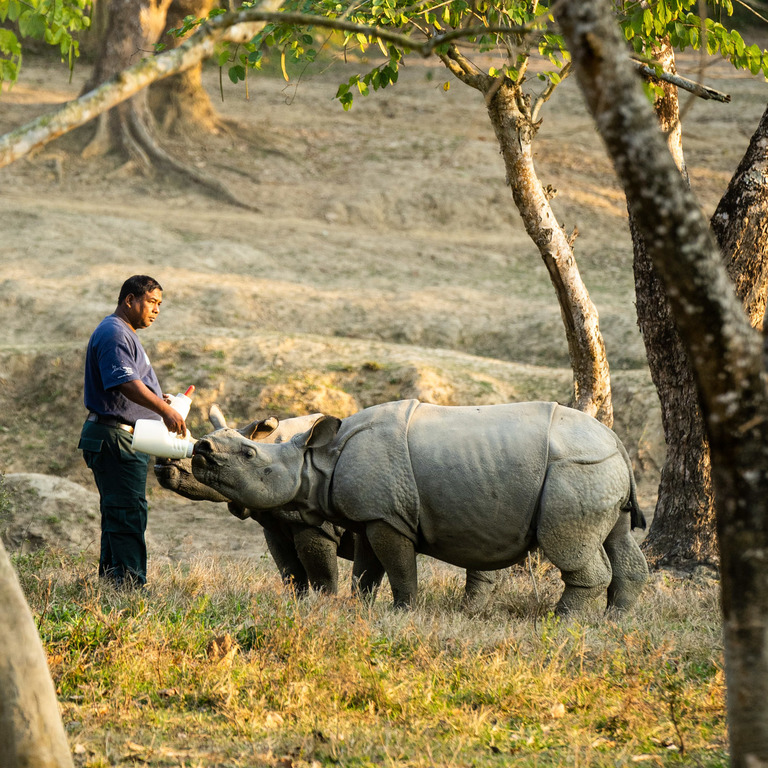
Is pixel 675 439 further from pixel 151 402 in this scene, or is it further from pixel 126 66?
pixel 126 66

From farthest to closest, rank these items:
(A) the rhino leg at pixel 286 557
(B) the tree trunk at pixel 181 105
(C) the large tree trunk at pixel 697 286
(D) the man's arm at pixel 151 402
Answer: (B) the tree trunk at pixel 181 105, (A) the rhino leg at pixel 286 557, (D) the man's arm at pixel 151 402, (C) the large tree trunk at pixel 697 286

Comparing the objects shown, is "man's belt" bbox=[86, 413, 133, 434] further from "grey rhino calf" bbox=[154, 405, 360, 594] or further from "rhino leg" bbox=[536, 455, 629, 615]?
"rhino leg" bbox=[536, 455, 629, 615]

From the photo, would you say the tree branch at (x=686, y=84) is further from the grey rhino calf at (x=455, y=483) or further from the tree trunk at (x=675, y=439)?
the grey rhino calf at (x=455, y=483)

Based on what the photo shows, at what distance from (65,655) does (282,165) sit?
19.2 m

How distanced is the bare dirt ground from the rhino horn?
2.89 m

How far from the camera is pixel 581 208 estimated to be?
71.5 ft

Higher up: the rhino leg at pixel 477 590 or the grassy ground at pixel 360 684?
the grassy ground at pixel 360 684

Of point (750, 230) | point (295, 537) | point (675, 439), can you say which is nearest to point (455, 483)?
point (295, 537)

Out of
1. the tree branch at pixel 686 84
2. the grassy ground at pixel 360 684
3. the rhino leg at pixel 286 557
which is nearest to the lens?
the grassy ground at pixel 360 684

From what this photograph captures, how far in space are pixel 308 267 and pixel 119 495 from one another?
12.1 metres

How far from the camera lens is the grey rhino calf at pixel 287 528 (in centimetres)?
668

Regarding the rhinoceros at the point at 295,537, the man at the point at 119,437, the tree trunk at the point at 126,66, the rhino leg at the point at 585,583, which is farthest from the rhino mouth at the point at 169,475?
the tree trunk at the point at 126,66

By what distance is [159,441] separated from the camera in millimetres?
6496

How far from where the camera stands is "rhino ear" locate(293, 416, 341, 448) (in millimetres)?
6656
